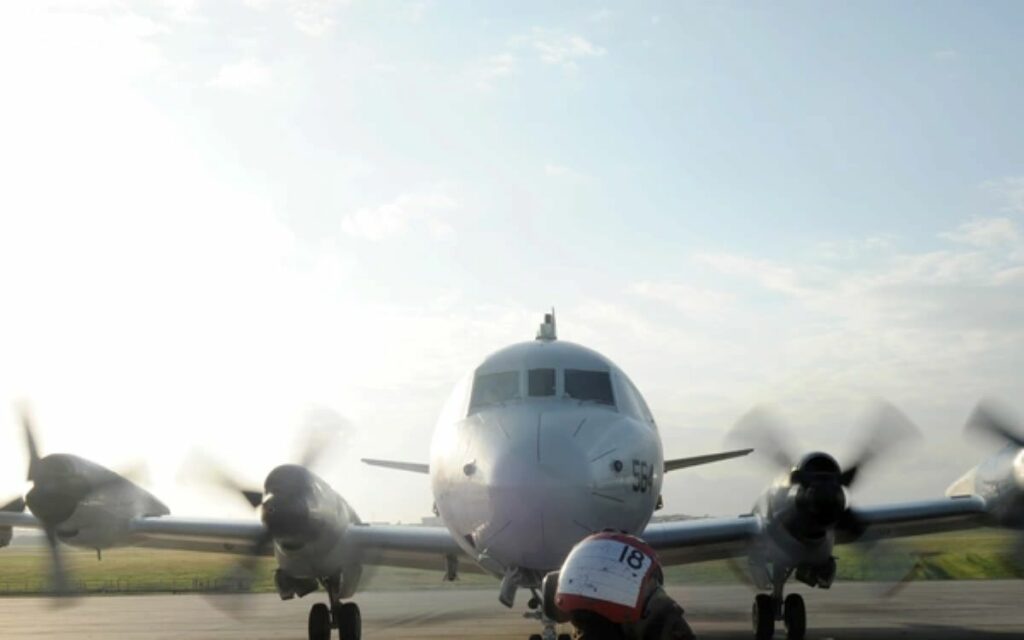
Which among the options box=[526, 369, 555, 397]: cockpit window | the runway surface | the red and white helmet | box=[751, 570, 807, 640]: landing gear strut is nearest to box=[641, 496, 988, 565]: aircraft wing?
box=[751, 570, 807, 640]: landing gear strut

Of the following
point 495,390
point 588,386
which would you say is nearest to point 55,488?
point 495,390

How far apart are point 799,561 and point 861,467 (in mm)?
1740

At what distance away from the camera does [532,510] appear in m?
11.0

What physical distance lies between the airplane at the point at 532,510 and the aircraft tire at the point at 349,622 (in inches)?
1.1

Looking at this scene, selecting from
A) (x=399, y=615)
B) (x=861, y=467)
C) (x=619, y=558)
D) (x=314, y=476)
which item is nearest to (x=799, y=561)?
(x=861, y=467)

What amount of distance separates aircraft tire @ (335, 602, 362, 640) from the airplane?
0.03 metres

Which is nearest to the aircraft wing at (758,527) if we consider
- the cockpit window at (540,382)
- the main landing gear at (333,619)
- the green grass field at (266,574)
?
the cockpit window at (540,382)

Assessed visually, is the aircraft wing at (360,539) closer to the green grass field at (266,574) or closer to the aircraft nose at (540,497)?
the aircraft nose at (540,497)

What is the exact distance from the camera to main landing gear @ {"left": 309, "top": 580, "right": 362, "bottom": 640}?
15945 mm

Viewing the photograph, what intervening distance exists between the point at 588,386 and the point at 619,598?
8697mm

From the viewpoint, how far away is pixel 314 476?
51.1 feet

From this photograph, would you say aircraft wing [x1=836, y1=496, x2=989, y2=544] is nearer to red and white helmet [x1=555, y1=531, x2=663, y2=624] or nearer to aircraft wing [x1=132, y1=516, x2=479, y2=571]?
aircraft wing [x1=132, y1=516, x2=479, y2=571]

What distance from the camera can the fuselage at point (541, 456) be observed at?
11109 mm

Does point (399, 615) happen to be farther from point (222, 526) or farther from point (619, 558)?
point (619, 558)
